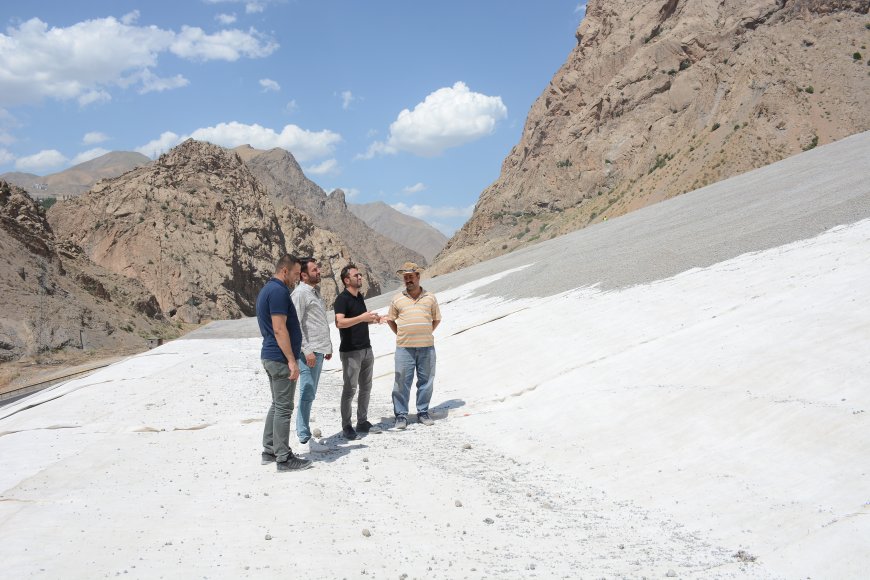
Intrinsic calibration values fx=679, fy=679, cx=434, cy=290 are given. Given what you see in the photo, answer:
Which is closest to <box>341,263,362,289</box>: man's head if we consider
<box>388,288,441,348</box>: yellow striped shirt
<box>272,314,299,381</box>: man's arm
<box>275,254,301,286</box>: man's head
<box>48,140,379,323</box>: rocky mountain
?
<box>388,288,441,348</box>: yellow striped shirt

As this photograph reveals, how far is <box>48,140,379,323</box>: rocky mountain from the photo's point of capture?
48000 millimetres

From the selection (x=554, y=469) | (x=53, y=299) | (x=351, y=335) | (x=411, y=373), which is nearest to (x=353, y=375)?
(x=351, y=335)

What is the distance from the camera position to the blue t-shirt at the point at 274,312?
237 inches

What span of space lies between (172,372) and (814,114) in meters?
42.6

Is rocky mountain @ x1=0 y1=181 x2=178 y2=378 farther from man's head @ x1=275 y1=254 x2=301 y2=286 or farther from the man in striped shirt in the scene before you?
man's head @ x1=275 y1=254 x2=301 y2=286

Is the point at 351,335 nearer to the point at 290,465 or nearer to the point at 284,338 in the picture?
the point at 284,338

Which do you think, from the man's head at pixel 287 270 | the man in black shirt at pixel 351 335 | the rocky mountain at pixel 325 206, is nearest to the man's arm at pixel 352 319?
the man in black shirt at pixel 351 335

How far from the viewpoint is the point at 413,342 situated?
8.00 m

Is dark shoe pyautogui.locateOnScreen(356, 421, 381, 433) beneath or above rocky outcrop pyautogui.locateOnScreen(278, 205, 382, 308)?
beneath

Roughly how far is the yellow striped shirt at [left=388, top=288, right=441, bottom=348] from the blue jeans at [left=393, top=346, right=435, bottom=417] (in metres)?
0.11

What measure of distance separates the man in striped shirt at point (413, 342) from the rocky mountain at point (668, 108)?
129 ft

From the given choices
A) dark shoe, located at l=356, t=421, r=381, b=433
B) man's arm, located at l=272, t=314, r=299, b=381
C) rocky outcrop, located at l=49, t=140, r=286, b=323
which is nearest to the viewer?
man's arm, located at l=272, t=314, r=299, b=381

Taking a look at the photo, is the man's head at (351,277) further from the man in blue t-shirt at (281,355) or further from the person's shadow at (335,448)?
the person's shadow at (335,448)

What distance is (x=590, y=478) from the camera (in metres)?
5.47
